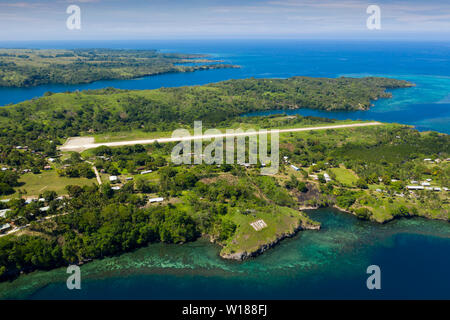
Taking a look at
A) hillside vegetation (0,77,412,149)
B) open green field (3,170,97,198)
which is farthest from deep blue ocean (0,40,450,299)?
hillside vegetation (0,77,412,149)

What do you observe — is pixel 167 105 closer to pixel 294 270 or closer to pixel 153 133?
pixel 153 133

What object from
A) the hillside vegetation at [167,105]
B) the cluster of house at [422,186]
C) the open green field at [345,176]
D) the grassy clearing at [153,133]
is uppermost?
the hillside vegetation at [167,105]

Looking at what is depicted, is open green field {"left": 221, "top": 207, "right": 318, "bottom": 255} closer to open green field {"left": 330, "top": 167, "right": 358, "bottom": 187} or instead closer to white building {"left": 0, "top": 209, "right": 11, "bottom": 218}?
open green field {"left": 330, "top": 167, "right": 358, "bottom": 187}

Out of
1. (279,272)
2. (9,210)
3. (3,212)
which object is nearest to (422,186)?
(279,272)

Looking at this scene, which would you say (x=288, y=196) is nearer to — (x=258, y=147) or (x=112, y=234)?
(x=258, y=147)

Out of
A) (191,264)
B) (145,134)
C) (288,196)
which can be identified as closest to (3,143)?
(145,134)

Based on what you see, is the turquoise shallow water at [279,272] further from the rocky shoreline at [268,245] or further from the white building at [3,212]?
the white building at [3,212]

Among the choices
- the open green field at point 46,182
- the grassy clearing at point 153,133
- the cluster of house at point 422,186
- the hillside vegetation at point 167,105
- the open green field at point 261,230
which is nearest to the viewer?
the open green field at point 261,230

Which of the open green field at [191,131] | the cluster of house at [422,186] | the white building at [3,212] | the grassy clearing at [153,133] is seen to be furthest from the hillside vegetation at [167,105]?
the cluster of house at [422,186]
